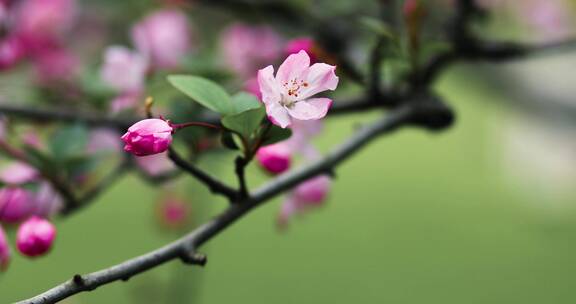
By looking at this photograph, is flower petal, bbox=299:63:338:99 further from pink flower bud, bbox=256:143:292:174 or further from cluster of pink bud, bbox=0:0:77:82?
cluster of pink bud, bbox=0:0:77:82

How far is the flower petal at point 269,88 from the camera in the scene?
41 cm

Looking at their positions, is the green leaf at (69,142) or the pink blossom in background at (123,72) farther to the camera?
the pink blossom in background at (123,72)

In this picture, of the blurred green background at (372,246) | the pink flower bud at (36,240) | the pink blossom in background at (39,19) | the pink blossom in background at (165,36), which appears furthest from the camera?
the blurred green background at (372,246)

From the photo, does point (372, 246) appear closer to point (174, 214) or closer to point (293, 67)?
point (174, 214)

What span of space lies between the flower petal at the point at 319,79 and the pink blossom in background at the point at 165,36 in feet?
2.31

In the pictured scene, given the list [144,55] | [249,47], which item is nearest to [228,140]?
[144,55]

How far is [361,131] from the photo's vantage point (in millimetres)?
659

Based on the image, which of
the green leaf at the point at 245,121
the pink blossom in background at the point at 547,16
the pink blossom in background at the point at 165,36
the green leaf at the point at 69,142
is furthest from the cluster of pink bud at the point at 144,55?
the pink blossom in background at the point at 547,16

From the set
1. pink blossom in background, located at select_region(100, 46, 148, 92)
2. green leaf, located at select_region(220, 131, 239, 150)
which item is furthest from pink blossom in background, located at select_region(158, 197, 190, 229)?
green leaf, located at select_region(220, 131, 239, 150)

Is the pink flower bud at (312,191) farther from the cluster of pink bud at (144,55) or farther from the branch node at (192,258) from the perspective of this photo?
the branch node at (192,258)

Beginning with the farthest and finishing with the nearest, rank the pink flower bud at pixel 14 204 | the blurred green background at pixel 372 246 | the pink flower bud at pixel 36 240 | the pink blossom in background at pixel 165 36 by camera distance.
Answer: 1. the blurred green background at pixel 372 246
2. the pink blossom in background at pixel 165 36
3. the pink flower bud at pixel 14 204
4. the pink flower bud at pixel 36 240

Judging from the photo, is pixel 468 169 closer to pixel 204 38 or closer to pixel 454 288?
pixel 454 288

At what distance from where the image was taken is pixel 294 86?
0.43 m

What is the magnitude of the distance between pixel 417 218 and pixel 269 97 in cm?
303
